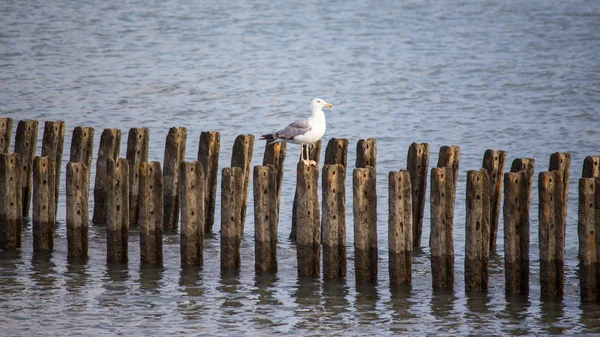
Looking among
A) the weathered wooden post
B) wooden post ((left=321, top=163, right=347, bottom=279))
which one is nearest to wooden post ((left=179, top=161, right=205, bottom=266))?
wooden post ((left=321, top=163, right=347, bottom=279))

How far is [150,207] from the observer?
14.9 m

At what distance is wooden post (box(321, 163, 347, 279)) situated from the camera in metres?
14.0

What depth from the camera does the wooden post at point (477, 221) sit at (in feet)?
44.1

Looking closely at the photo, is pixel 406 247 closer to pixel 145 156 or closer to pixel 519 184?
pixel 519 184

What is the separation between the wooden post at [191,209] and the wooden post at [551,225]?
4490 millimetres

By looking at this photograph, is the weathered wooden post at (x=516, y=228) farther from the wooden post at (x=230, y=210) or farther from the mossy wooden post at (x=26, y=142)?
the mossy wooden post at (x=26, y=142)

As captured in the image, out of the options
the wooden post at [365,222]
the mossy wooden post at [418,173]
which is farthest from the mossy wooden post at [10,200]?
the mossy wooden post at [418,173]

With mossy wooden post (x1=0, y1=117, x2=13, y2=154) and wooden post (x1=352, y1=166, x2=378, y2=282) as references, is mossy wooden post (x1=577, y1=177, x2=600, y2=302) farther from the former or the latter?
mossy wooden post (x1=0, y1=117, x2=13, y2=154)

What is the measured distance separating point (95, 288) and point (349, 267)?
12.1ft

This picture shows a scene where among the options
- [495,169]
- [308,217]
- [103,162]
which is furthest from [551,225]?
[103,162]

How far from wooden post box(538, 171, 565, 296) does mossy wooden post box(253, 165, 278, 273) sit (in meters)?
3.49

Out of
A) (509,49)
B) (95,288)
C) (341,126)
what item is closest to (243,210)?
(95,288)

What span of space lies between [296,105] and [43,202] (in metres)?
21.8

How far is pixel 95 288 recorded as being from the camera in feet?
47.2
